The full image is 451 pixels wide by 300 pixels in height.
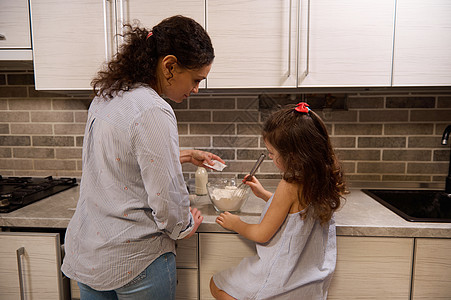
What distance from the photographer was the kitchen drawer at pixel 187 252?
1.23 m

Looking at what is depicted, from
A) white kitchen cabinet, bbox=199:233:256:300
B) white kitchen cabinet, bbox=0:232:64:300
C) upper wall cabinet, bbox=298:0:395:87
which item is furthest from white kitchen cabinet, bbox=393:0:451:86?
white kitchen cabinet, bbox=0:232:64:300

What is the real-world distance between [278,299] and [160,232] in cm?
50

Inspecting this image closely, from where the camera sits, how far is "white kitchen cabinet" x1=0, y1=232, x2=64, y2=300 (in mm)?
1224

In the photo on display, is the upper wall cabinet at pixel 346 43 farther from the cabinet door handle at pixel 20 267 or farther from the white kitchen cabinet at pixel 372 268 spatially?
the cabinet door handle at pixel 20 267

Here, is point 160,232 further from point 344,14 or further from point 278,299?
point 344,14

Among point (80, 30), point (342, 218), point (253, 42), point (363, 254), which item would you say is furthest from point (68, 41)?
point (363, 254)

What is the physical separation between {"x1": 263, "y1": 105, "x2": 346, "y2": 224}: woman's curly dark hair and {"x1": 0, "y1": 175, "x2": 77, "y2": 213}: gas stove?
3.85ft

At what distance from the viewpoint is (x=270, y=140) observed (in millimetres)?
1110

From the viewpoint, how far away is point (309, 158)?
3.43ft

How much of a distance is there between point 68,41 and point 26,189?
78 cm

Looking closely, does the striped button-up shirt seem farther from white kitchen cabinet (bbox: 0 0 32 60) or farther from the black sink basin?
the black sink basin

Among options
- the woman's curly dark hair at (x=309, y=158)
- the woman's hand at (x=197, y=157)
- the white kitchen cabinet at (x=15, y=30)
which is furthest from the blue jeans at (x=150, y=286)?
the white kitchen cabinet at (x=15, y=30)

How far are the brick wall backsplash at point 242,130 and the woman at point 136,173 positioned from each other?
0.82 m

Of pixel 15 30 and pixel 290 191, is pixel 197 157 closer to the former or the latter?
pixel 290 191
